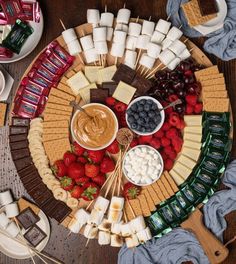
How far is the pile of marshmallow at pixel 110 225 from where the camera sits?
7.78 ft

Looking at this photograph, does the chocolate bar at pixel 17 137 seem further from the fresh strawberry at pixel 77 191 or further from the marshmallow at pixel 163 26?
the marshmallow at pixel 163 26

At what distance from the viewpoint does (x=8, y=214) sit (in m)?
2.54

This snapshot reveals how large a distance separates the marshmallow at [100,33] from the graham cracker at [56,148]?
569 mm

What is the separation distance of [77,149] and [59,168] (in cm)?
14

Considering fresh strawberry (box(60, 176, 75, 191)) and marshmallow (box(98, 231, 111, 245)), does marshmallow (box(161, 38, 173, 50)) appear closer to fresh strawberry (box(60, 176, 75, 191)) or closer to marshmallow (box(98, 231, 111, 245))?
fresh strawberry (box(60, 176, 75, 191))

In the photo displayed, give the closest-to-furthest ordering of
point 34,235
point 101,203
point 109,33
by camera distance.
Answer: point 101,203 → point 109,33 → point 34,235

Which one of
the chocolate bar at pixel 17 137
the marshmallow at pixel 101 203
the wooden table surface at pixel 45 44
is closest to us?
the marshmallow at pixel 101 203

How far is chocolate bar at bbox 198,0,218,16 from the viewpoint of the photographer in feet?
7.98

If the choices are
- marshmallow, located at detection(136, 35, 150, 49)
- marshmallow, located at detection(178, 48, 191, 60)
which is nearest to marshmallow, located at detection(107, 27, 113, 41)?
marshmallow, located at detection(136, 35, 150, 49)

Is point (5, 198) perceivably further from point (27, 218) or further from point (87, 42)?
point (87, 42)

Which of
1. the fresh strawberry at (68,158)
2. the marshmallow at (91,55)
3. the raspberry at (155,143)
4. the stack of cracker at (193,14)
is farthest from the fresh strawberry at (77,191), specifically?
the stack of cracker at (193,14)

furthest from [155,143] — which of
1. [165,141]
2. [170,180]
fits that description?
[170,180]

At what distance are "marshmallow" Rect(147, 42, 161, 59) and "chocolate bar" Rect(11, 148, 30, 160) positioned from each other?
0.86 metres

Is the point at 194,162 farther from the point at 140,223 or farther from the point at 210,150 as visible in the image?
the point at 140,223
